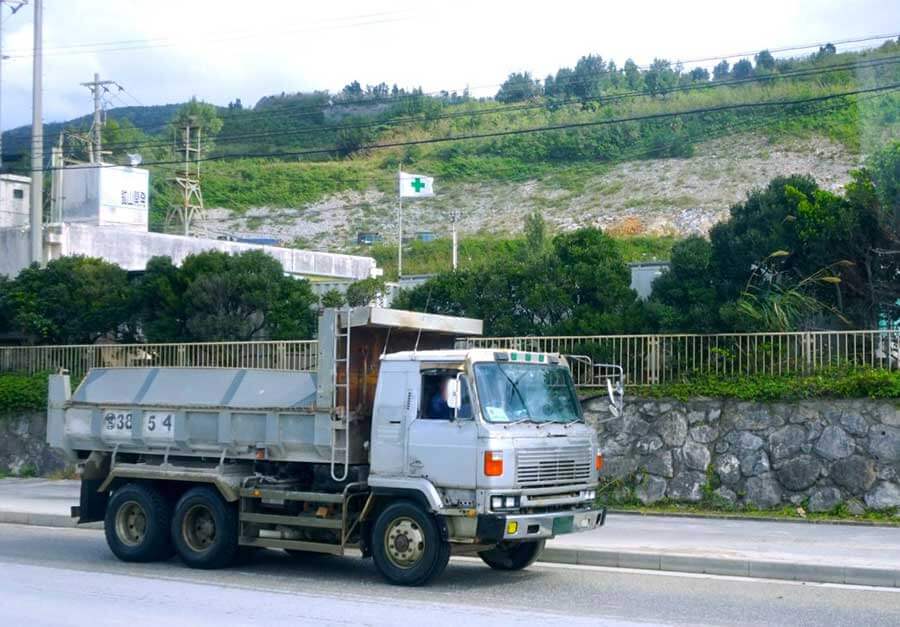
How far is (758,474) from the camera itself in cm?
1806

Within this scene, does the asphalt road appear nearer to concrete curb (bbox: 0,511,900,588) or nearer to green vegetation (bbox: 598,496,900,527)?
concrete curb (bbox: 0,511,900,588)

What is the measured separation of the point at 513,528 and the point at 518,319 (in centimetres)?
1227

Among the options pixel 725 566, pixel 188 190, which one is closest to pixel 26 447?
pixel 725 566

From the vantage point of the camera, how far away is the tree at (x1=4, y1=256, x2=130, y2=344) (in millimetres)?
28312

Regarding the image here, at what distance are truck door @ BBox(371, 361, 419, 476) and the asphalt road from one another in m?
1.38

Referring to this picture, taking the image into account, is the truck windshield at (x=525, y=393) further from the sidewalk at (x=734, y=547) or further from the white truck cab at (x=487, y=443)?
the sidewalk at (x=734, y=547)

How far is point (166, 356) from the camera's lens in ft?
79.9

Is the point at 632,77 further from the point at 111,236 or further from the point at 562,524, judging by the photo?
the point at 562,524

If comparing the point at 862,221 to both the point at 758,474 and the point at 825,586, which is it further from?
the point at 825,586

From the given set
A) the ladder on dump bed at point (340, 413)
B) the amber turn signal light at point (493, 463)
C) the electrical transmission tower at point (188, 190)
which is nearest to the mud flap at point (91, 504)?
the ladder on dump bed at point (340, 413)

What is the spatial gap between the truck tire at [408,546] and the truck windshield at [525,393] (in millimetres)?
1366

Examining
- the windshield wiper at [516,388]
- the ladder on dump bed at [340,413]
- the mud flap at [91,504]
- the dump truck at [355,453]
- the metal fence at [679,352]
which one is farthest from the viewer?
the metal fence at [679,352]

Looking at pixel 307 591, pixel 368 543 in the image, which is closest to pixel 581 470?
pixel 368 543

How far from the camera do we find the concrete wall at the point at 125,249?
113 feet
